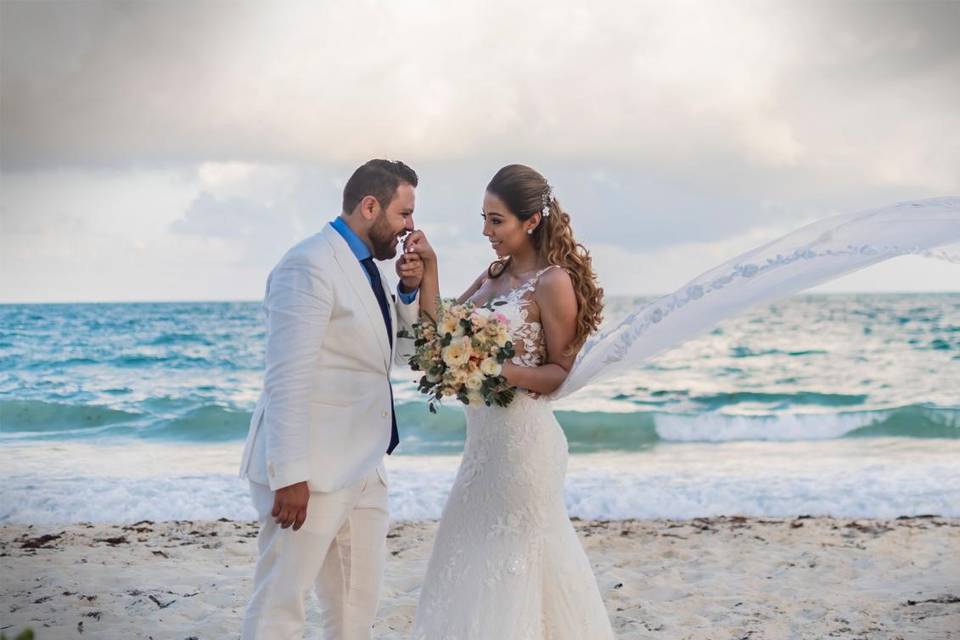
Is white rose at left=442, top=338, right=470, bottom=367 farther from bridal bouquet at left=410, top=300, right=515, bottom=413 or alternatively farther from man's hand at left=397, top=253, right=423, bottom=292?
man's hand at left=397, top=253, right=423, bottom=292

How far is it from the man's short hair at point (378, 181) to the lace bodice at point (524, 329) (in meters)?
0.51

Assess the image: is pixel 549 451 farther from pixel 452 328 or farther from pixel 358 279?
pixel 358 279

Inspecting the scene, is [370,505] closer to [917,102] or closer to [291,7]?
[291,7]

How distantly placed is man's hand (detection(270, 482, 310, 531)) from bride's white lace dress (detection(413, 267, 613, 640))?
0.59 m

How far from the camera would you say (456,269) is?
683 inches

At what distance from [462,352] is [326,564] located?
98 centimetres

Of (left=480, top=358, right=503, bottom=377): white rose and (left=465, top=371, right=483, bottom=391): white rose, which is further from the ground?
(left=480, top=358, right=503, bottom=377): white rose

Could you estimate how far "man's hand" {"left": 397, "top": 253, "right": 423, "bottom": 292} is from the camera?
3.39 metres

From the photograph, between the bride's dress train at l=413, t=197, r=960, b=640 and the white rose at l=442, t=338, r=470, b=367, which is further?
the bride's dress train at l=413, t=197, r=960, b=640

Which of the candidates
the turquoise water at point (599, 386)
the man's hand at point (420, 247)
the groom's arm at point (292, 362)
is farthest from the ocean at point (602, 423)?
the groom's arm at point (292, 362)

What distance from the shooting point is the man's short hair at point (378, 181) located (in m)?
3.24

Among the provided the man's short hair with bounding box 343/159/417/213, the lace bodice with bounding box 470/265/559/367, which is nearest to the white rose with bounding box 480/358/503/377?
the lace bodice with bounding box 470/265/559/367

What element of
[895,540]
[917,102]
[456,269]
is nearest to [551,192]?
[895,540]

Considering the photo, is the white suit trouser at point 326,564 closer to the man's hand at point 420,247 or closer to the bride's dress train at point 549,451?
the bride's dress train at point 549,451
